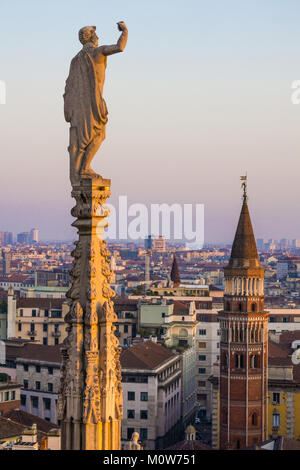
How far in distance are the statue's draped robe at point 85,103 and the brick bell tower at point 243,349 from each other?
3339cm

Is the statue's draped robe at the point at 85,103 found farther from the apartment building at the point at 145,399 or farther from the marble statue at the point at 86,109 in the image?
the apartment building at the point at 145,399

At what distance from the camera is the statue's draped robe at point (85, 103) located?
6.46 meters

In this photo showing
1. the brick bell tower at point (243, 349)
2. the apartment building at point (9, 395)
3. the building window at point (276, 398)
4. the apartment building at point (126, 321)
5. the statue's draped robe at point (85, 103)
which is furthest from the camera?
the apartment building at point (126, 321)

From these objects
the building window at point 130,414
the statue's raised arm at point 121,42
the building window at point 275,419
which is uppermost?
the statue's raised arm at point 121,42

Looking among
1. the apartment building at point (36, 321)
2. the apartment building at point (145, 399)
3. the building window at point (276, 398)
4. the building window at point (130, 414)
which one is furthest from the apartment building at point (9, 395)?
the apartment building at point (36, 321)

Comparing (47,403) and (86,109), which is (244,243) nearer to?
(47,403)

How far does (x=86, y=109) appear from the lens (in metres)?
6.47

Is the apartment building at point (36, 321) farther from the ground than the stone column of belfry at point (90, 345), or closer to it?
closer to it

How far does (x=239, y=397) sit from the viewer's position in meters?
39.2

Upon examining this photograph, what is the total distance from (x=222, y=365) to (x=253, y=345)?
5.35ft

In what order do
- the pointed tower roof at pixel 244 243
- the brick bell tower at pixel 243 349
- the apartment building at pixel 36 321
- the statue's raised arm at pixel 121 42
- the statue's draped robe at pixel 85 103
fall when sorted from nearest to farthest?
the statue's raised arm at pixel 121 42
the statue's draped robe at pixel 85 103
the brick bell tower at pixel 243 349
the pointed tower roof at pixel 244 243
the apartment building at pixel 36 321

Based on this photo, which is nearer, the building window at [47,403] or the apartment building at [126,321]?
the building window at [47,403]
